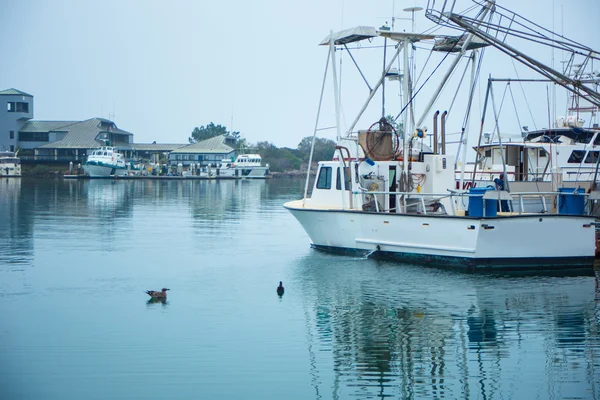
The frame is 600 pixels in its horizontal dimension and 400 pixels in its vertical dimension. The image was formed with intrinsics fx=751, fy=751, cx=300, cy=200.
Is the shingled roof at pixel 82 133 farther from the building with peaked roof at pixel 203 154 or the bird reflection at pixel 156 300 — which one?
the bird reflection at pixel 156 300

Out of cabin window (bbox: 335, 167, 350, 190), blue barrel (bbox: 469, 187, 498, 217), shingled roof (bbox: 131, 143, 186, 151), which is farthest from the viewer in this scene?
shingled roof (bbox: 131, 143, 186, 151)

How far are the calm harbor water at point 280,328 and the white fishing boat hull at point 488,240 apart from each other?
1.58 feet

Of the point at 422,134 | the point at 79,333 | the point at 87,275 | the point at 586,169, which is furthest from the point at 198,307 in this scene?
the point at 586,169

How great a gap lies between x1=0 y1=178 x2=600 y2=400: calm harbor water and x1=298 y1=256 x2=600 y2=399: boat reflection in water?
4 cm

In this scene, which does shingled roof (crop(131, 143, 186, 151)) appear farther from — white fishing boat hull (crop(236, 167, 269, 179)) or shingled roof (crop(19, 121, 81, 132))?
white fishing boat hull (crop(236, 167, 269, 179))

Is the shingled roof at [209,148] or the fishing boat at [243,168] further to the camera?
the shingled roof at [209,148]

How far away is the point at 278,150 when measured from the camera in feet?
469

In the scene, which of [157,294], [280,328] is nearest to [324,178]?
[157,294]

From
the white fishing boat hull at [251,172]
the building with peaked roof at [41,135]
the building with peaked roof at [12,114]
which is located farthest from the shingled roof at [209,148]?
the building with peaked roof at [12,114]

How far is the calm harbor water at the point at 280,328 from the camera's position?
1155 centimetres

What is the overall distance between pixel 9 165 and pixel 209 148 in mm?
31661

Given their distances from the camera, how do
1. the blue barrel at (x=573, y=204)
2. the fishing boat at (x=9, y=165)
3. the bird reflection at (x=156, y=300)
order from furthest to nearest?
1. the fishing boat at (x=9, y=165)
2. the blue barrel at (x=573, y=204)
3. the bird reflection at (x=156, y=300)

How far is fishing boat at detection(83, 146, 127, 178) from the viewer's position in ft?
327

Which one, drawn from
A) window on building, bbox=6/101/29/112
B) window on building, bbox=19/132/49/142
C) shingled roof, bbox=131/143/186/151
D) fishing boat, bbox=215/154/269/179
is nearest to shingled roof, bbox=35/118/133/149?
window on building, bbox=19/132/49/142
